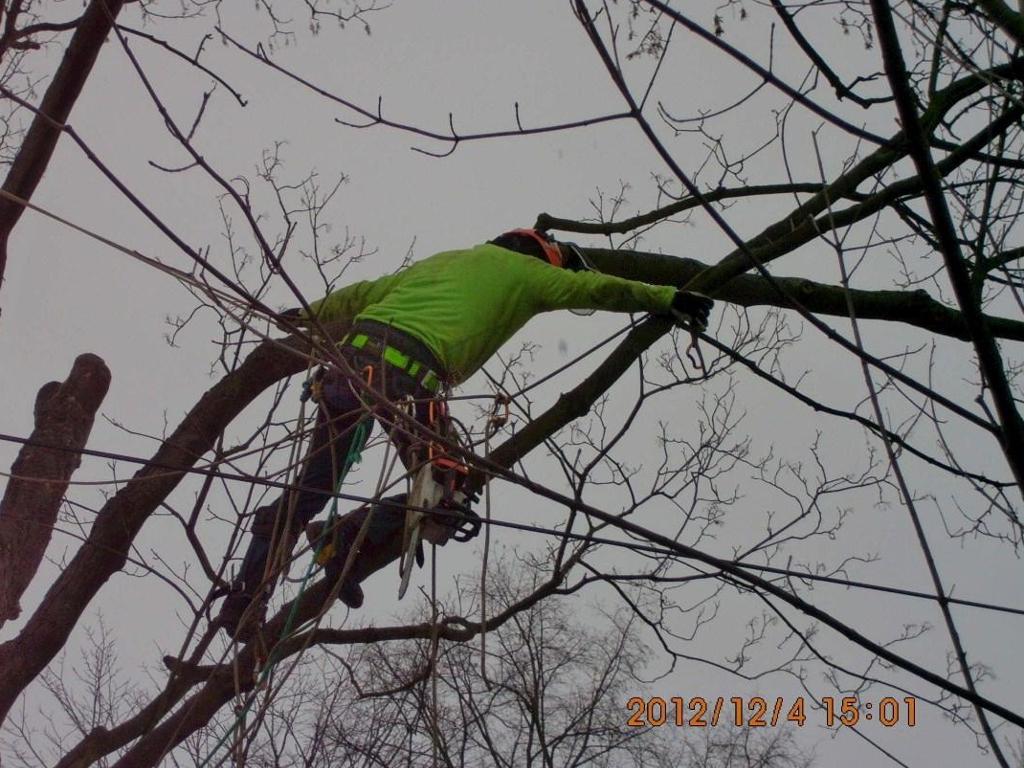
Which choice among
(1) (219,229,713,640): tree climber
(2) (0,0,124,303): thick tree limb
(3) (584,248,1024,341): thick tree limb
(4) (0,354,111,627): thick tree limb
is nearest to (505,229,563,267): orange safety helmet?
(1) (219,229,713,640): tree climber

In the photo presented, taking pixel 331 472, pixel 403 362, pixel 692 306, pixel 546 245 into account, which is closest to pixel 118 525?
pixel 331 472

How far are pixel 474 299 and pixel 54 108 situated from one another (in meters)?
1.39

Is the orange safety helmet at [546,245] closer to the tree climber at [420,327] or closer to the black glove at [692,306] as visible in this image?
the tree climber at [420,327]

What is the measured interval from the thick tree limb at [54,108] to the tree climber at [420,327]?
89cm

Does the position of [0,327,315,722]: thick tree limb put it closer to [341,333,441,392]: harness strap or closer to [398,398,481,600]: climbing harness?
[341,333,441,392]: harness strap

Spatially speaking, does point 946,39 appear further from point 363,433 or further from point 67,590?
point 67,590

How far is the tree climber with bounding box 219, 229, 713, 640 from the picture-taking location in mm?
3076

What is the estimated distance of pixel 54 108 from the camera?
10.5ft

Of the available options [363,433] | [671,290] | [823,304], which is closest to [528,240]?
[671,290]

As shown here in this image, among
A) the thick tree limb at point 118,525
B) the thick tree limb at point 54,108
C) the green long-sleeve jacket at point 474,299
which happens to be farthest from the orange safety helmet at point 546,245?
the thick tree limb at point 54,108

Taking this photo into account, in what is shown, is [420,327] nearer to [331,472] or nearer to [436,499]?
[331,472]

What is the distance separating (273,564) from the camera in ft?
7.14

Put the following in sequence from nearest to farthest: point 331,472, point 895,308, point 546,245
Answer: point 331,472, point 895,308, point 546,245

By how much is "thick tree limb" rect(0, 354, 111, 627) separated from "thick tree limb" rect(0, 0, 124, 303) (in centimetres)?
100
